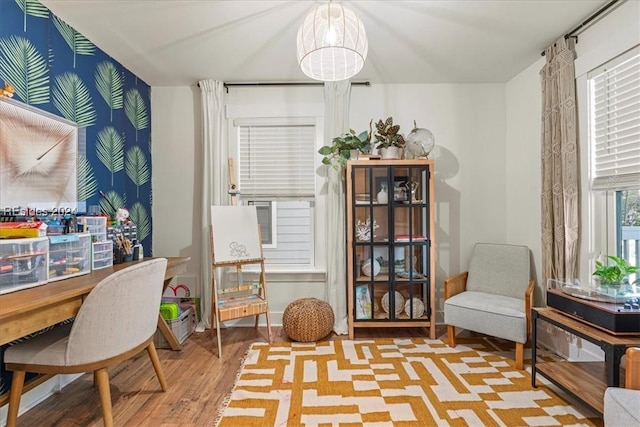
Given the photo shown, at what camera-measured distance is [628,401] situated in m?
1.43

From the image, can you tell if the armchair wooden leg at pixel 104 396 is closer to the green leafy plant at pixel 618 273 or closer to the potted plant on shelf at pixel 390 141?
the potted plant on shelf at pixel 390 141

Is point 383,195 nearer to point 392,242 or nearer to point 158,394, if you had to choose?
point 392,242

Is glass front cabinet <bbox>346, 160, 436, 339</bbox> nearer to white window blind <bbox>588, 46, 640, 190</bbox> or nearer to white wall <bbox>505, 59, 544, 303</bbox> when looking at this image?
white wall <bbox>505, 59, 544, 303</bbox>

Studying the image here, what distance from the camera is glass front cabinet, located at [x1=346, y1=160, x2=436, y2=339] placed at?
3.22 m

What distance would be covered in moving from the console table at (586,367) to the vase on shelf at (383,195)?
4.78 ft

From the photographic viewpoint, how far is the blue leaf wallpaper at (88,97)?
215 cm

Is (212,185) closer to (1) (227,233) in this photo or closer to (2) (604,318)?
(1) (227,233)

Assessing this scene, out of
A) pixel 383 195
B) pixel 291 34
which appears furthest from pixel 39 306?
pixel 383 195

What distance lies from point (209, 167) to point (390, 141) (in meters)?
1.82

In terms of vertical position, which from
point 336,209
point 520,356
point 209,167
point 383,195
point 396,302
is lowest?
point 520,356

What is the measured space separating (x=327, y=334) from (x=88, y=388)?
186cm

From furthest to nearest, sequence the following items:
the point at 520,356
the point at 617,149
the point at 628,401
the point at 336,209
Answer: the point at 336,209 < the point at 520,356 < the point at 617,149 < the point at 628,401

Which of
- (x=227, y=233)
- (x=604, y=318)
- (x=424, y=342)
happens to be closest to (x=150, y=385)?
(x=227, y=233)

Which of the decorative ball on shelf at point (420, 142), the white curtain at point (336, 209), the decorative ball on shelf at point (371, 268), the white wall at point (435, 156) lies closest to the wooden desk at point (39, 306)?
the white wall at point (435, 156)
